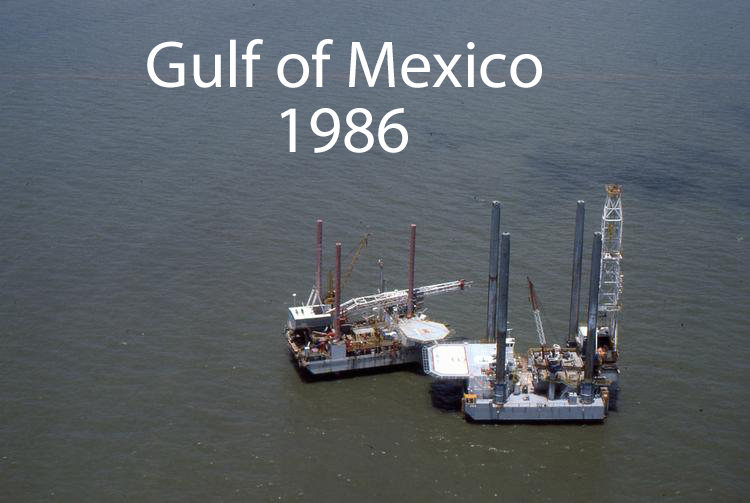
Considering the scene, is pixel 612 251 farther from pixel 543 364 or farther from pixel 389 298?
pixel 389 298

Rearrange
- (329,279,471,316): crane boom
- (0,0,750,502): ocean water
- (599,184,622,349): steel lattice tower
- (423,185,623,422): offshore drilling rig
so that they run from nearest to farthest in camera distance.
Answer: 1. (0,0,750,502): ocean water
2. (423,185,623,422): offshore drilling rig
3. (599,184,622,349): steel lattice tower
4. (329,279,471,316): crane boom

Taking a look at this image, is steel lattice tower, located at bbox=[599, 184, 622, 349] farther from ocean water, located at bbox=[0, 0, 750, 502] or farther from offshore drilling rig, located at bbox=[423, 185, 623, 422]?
ocean water, located at bbox=[0, 0, 750, 502]

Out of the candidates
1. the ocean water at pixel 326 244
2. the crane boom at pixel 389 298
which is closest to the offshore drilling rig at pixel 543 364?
the ocean water at pixel 326 244

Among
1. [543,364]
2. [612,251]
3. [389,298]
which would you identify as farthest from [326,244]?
[543,364]

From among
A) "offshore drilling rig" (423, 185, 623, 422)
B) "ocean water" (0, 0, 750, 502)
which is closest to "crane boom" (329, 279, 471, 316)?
"ocean water" (0, 0, 750, 502)

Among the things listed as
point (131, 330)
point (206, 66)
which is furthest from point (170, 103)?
point (131, 330)

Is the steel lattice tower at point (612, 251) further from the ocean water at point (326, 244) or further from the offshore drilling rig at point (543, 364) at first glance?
the ocean water at point (326, 244)
